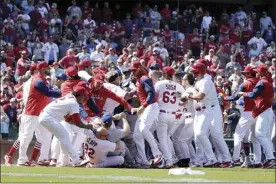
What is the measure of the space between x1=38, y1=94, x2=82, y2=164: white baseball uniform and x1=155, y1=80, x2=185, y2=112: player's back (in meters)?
2.38

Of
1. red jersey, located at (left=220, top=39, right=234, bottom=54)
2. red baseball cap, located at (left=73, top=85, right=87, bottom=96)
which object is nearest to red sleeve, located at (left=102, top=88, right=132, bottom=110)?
Answer: red baseball cap, located at (left=73, top=85, right=87, bottom=96)

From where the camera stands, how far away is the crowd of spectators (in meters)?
24.9

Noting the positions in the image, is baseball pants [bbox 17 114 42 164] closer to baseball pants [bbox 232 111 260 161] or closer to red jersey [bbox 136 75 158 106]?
red jersey [bbox 136 75 158 106]

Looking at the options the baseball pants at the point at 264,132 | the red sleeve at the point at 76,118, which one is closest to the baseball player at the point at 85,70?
the red sleeve at the point at 76,118

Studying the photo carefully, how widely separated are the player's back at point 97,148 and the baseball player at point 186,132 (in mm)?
2123

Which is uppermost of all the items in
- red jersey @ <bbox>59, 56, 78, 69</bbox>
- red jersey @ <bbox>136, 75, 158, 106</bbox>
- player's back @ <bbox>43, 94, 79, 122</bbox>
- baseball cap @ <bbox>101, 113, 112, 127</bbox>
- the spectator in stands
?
the spectator in stands

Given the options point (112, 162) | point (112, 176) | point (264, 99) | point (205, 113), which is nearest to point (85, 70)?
point (112, 162)

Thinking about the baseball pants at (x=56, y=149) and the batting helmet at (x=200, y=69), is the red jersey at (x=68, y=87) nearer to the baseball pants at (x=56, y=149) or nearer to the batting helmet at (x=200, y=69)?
the baseball pants at (x=56, y=149)

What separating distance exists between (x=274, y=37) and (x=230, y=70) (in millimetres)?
6353

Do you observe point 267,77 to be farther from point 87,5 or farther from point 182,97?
point 87,5

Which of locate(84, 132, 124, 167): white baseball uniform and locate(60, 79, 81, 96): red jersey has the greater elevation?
locate(60, 79, 81, 96): red jersey

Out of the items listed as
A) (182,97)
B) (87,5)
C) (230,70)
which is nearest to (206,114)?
(182,97)

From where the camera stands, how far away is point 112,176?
1392cm

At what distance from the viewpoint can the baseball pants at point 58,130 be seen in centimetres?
Result: 1559
